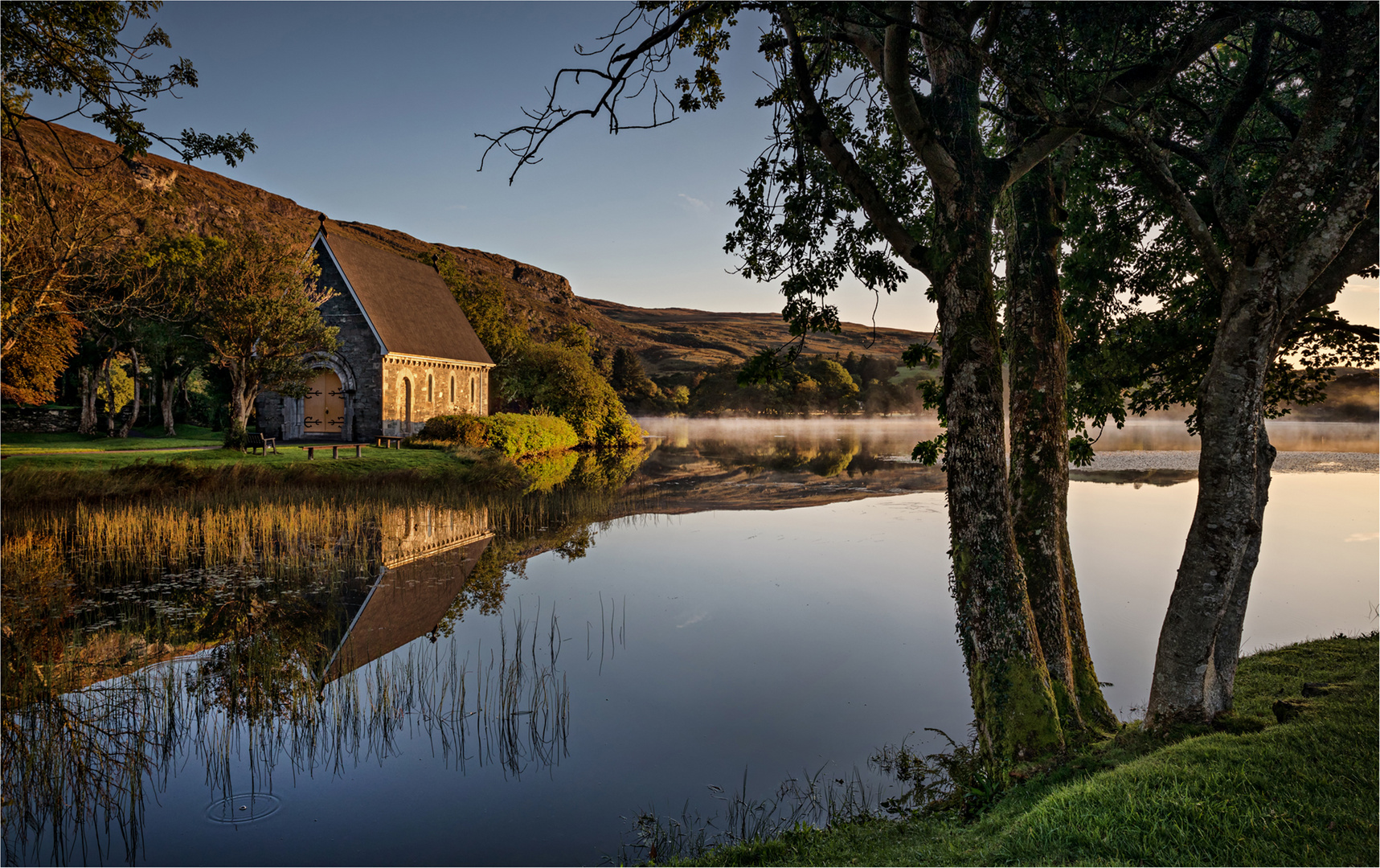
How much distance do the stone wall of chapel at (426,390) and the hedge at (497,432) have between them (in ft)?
4.72

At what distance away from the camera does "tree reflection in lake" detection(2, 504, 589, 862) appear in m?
5.70

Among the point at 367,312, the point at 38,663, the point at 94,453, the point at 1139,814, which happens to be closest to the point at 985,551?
the point at 1139,814

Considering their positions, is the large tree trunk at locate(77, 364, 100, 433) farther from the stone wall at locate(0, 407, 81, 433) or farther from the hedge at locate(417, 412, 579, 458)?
the hedge at locate(417, 412, 579, 458)

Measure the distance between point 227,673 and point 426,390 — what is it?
94.9ft

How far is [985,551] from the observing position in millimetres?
5586

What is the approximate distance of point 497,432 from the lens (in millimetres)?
32281

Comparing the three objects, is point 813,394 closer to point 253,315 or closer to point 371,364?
point 371,364

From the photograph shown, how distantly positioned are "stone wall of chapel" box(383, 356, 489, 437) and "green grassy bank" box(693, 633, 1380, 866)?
31.3m

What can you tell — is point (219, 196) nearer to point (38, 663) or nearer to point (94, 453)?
point (94, 453)

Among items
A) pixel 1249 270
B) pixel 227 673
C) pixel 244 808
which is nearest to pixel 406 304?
Result: pixel 227 673

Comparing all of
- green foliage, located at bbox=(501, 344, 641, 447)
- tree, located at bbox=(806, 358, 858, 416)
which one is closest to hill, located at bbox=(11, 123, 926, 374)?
tree, located at bbox=(806, 358, 858, 416)

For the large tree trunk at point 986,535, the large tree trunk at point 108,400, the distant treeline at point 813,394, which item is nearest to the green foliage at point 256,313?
the large tree trunk at point 108,400

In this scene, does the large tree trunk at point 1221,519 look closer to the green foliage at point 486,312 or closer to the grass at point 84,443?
the grass at point 84,443

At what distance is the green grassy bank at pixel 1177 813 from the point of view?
3561 mm
